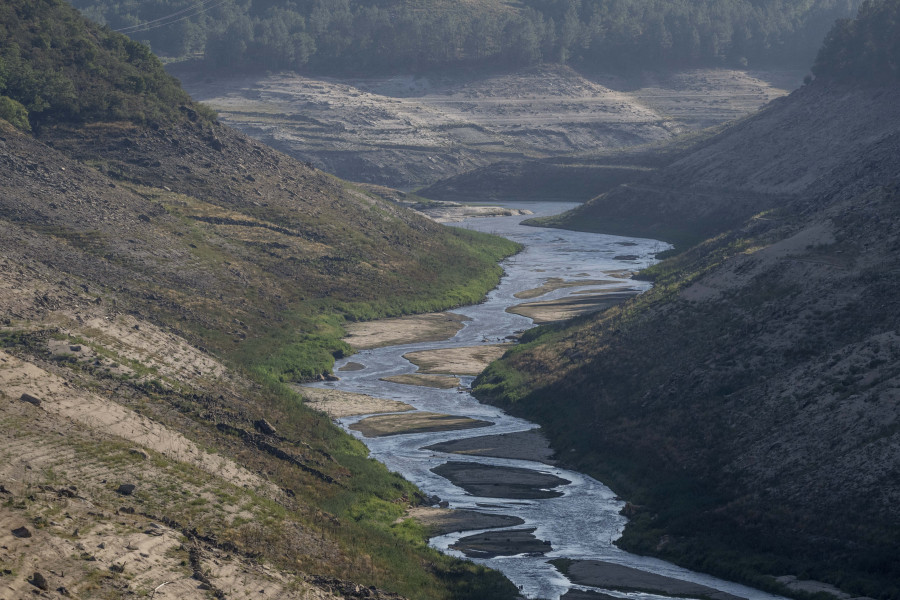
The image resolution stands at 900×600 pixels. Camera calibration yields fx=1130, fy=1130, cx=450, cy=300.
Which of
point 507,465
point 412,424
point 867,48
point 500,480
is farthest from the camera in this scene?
point 867,48

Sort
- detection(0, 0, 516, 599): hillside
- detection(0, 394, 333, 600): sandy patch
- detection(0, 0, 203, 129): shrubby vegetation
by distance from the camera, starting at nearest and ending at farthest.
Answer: detection(0, 394, 333, 600): sandy patch < detection(0, 0, 516, 599): hillside < detection(0, 0, 203, 129): shrubby vegetation

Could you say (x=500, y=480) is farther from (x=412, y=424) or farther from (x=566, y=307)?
(x=566, y=307)

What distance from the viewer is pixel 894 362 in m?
50.8

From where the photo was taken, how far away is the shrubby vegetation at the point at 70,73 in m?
101

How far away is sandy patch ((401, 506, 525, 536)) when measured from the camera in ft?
160

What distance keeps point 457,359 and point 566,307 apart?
20.1 m

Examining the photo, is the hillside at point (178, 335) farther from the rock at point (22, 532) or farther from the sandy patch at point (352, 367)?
the sandy patch at point (352, 367)

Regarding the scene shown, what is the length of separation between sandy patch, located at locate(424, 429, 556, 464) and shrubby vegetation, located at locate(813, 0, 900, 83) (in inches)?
3953

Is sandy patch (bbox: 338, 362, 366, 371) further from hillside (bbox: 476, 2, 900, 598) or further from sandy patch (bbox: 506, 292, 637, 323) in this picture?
sandy patch (bbox: 506, 292, 637, 323)

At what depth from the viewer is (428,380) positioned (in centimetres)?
7581

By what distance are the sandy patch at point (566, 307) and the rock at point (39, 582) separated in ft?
218

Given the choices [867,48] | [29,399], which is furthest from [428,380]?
[867,48]

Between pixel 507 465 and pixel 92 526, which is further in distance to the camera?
pixel 507 465

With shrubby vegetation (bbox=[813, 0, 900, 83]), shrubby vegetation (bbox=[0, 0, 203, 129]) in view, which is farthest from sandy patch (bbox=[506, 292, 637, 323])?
shrubby vegetation (bbox=[813, 0, 900, 83])
